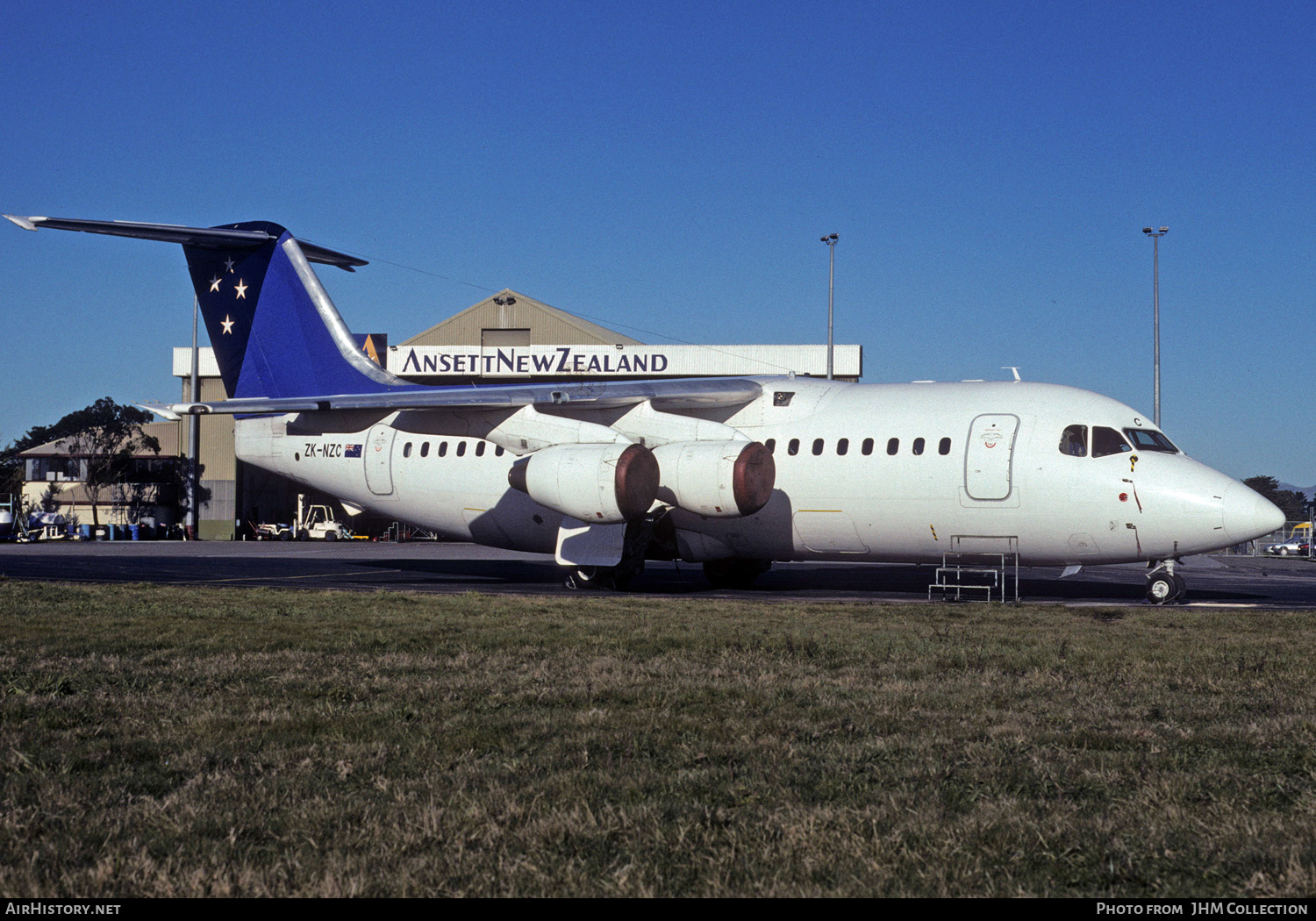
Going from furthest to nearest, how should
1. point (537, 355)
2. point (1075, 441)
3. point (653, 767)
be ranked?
point (537, 355), point (1075, 441), point (653, 767)

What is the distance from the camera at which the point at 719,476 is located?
19672mm

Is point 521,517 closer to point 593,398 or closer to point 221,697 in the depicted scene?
point 593,398

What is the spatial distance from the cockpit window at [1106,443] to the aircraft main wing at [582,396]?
6275 millimetres

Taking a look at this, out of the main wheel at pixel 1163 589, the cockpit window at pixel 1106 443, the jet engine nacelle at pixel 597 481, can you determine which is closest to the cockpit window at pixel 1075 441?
the cockpit window at pixel 1106 443

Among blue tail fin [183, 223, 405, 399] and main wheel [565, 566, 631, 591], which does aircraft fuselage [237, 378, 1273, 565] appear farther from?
blue tail fin [183, 223, 405, 399]

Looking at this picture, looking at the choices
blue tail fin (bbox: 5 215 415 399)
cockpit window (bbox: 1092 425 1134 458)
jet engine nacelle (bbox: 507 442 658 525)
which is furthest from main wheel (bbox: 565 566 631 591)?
cockpit window (bbox: 1092 425 1134 458)

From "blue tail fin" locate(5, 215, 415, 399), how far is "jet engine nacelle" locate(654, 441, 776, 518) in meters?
7.97

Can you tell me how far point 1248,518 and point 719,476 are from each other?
8.43 m

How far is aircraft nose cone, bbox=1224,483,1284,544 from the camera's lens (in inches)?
689

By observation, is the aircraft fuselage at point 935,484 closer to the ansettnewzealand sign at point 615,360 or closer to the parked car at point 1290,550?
the ansettnewzealand sign at point 615,360

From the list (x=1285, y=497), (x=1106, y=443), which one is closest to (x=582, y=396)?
(x=1106, y=443)

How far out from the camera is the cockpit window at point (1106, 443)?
61.4 ft

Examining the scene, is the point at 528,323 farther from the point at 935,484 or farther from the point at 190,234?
the point at 935,484

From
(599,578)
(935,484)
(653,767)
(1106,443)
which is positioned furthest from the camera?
(599,578)
